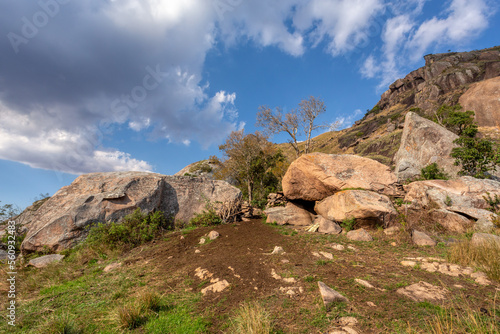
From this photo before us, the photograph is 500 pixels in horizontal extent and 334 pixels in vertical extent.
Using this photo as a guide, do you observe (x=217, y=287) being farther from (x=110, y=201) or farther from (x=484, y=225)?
(x=484, y=225)

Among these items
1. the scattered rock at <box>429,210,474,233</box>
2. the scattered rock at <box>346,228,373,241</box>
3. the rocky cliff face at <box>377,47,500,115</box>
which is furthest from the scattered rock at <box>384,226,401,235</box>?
the rocky cliff face at <box>377,47,500,115</box>

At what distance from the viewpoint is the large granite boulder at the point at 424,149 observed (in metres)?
11.9

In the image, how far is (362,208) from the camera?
7605 millimetres

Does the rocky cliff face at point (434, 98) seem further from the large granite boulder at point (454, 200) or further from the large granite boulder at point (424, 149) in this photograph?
the large granite boulder at point (454, 200)

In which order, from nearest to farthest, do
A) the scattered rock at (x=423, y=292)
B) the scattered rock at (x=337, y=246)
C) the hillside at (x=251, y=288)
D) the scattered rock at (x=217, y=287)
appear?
the hillside at (x=251, y=288)
the scattered rock at (x=423, y=292)
the scattered rock at (x=217, y=287)
the scattered rock at (x=337, y=246)

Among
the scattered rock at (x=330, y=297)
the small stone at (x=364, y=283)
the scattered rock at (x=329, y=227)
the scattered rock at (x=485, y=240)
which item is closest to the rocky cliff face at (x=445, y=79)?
the scattered rock at (x=485, y=240)

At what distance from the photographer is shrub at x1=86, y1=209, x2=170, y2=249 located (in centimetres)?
669

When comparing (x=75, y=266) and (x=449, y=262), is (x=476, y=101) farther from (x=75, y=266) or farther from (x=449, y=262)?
(x=75, y=266)

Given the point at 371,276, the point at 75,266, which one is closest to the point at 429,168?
the point at 371,276

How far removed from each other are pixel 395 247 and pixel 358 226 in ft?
6.15

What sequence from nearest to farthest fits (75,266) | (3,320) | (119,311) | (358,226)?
(119,311) < (3,320) < (75,266) < (358,226)

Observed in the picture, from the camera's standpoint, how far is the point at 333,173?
371 inches

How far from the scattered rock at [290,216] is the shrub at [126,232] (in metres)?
4.96

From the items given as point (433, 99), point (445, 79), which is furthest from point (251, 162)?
point (445, 79)
